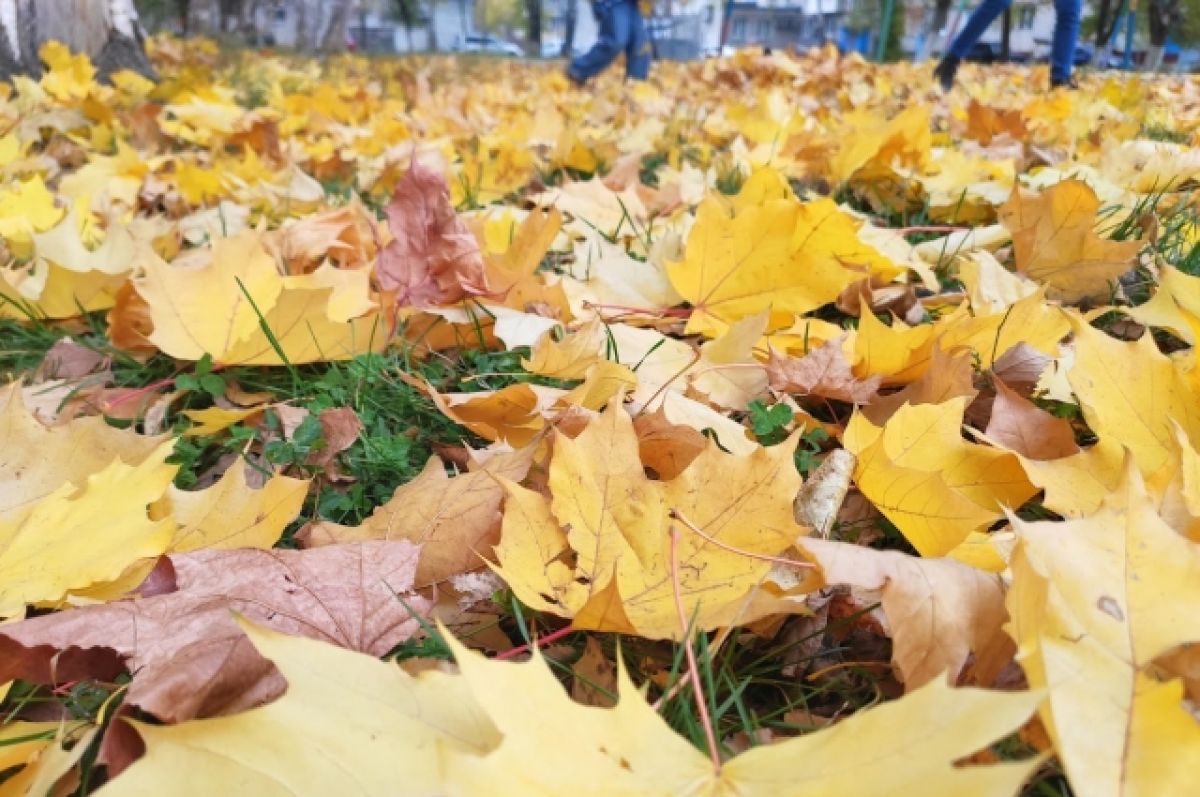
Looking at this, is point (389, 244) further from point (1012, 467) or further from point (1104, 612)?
point (1104, 612)

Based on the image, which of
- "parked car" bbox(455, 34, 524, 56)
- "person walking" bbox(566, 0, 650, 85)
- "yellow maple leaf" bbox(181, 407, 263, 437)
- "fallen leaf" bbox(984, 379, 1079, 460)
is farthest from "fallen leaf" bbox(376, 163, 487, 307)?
"parked car" bbox(455, 34, 524, 56)

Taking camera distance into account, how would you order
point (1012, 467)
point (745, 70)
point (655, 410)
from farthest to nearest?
1. point (745, 70)
2. point (655, 410)
3. point (1012, 467)

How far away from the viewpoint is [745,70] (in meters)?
6.51

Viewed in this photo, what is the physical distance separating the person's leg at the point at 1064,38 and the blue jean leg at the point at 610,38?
321 cm

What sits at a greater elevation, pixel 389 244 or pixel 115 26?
pixel 115 26

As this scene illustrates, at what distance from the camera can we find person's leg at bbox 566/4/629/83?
6945mm

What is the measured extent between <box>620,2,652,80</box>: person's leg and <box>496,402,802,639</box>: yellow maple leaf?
23.6ft

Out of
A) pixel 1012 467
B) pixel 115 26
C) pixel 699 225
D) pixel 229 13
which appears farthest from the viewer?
pixel 229 13

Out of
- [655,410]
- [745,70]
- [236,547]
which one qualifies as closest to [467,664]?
[236,547]

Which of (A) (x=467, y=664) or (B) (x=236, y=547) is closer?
(A) (x=467, y=664)

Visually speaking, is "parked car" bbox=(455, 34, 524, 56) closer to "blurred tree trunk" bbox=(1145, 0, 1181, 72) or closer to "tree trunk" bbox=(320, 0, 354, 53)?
"tree trunk" bbox=(320, 0, 354, 53)

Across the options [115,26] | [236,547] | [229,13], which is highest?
[229,13]

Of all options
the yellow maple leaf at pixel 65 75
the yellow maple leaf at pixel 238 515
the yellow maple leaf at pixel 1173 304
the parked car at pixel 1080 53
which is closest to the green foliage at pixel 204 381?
the yellow maple leaf at pixel 238 515

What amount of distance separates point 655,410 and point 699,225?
0.31 m
